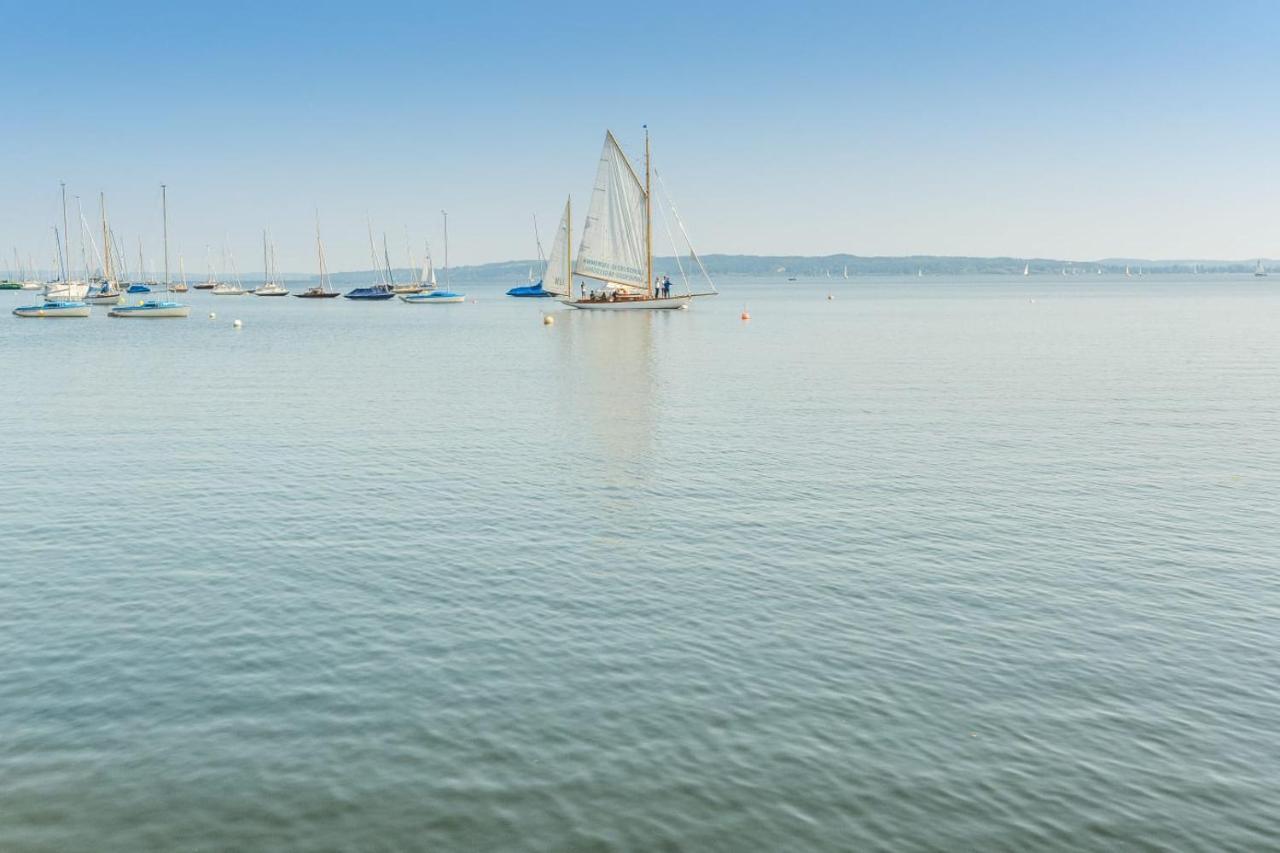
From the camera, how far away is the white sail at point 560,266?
7402 inches

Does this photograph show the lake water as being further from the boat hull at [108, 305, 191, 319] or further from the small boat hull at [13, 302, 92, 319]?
the small boat hull at [13, 302, 92, 319]

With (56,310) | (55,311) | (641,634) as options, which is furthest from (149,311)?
(641,634)

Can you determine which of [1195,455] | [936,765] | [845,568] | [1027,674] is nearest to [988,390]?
[1195,455]

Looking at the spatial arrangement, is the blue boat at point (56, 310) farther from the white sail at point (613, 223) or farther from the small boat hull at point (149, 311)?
the white sail at point (613, 223)

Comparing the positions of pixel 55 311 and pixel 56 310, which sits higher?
pixel 56 310

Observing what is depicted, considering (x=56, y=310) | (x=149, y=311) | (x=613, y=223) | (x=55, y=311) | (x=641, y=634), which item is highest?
(x=613, y=223)

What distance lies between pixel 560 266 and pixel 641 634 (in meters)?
170

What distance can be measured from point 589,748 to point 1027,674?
9011mm

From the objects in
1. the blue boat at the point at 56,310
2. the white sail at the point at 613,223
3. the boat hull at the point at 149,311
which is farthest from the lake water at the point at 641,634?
the blue boat at the point at 56,310

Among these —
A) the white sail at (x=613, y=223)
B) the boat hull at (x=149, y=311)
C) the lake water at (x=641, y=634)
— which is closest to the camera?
the lake water at (x=641, y=634)

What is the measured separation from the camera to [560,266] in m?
190

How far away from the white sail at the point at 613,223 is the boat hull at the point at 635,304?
927 cm

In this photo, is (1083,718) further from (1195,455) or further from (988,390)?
(988,390)

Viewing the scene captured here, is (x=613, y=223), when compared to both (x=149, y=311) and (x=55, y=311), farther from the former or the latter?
(x=55, y=311)
